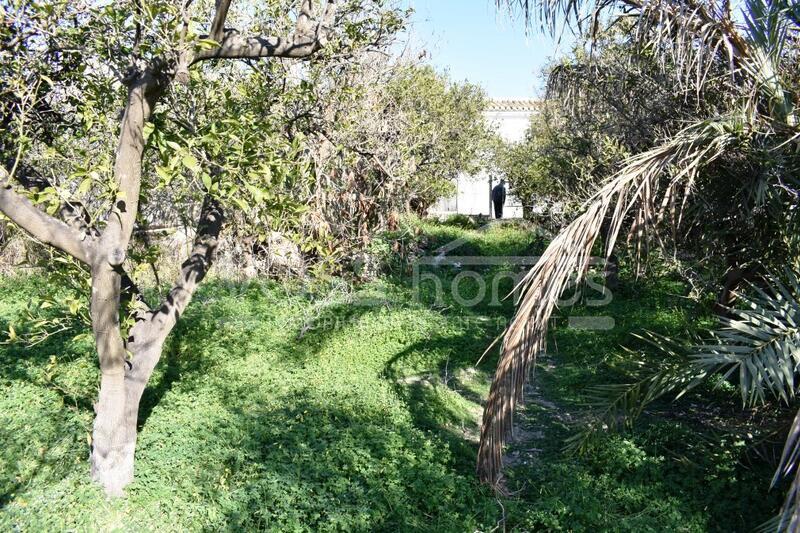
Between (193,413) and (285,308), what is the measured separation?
3277 millimetres

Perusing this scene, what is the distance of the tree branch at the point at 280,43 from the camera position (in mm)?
4070

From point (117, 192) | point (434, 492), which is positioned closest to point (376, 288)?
point (434, 492)

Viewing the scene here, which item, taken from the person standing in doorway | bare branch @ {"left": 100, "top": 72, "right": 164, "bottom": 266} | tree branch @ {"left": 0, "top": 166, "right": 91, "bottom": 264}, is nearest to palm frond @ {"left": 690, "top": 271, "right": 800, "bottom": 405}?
bare branch @ {"left": 100, "top": 72, "right": 164, "bottom": 266}

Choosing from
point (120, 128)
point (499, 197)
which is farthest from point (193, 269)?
point (499, 197)

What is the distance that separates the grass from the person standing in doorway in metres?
11.7

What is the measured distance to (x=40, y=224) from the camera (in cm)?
374

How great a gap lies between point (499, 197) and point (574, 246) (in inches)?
627

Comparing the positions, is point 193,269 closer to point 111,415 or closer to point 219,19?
point 111,415

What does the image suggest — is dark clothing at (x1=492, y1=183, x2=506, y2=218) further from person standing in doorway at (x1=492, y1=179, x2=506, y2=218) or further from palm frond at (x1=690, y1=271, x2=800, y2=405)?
palm frond at (x1=690, y1=271, x2=800, y2=405)

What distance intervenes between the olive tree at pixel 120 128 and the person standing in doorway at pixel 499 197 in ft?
50.8

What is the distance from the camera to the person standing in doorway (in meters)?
19.5

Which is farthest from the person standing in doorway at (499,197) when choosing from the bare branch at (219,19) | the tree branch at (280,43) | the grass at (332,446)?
the bare branch at (219,19)

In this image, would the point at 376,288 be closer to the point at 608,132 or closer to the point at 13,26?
the point at 608,132

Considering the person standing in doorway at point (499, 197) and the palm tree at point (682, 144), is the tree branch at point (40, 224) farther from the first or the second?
the person standing in doorway at point (499, 197)
